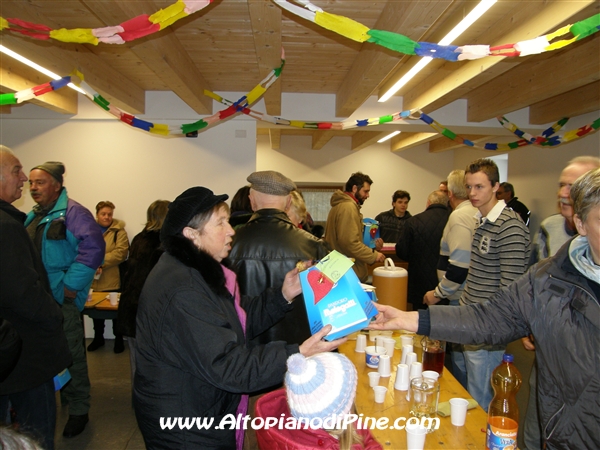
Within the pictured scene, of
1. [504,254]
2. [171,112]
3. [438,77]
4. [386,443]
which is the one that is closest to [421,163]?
[438,77]

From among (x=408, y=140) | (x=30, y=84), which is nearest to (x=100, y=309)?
(x=30, y=84)

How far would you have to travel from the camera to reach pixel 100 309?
12.3 feet

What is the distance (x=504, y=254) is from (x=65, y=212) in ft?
9.49

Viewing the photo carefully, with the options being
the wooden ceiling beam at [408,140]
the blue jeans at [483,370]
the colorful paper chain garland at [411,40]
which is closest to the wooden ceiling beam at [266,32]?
the colorful paper chain garland at [411,40]

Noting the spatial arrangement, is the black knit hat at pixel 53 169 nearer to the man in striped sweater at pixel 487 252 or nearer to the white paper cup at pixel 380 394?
the white paper cup at pixel 380 394


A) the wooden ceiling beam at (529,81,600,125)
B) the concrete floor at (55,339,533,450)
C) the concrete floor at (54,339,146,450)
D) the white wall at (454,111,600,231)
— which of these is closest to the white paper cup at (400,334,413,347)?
the concrete floor at (55,339,533,450)

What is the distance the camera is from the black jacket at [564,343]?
1217 millimetres

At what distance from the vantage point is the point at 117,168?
5641 mm

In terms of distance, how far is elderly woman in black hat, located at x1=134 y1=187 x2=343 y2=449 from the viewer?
1356 millimetres

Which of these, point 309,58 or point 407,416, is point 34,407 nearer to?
point 407,416

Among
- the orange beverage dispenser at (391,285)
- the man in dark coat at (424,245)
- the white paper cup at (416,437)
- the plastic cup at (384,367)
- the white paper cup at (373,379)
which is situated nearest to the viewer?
the white paper cup at (416,437)

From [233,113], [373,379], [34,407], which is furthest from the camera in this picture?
[233,113]

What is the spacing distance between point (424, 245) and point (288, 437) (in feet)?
10.8

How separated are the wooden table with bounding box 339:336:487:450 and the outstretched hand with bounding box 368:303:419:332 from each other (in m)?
0.34
